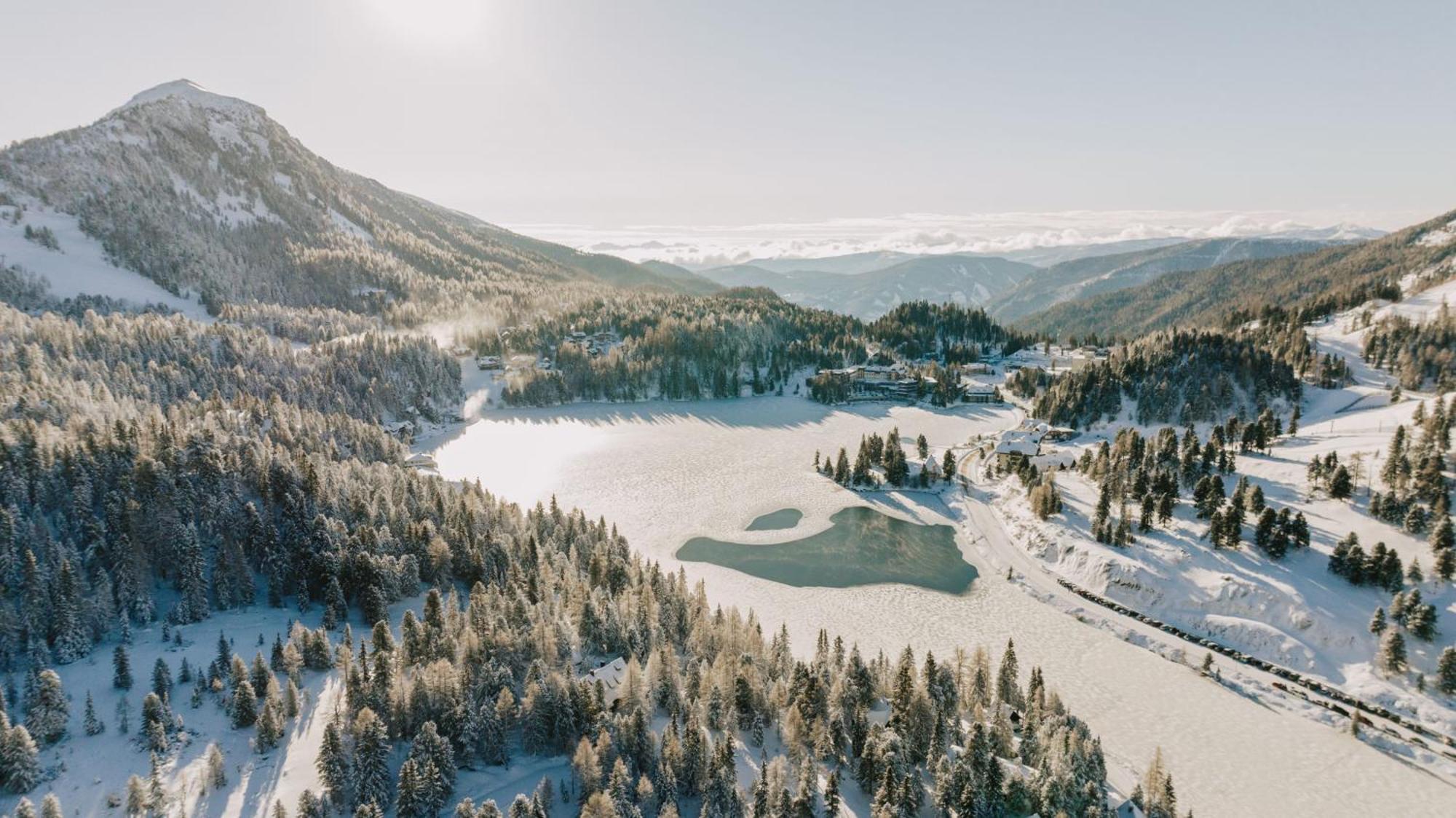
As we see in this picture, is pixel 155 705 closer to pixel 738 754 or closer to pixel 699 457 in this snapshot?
pixel 738 754

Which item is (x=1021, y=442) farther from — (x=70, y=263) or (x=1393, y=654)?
(x=70, y=263)

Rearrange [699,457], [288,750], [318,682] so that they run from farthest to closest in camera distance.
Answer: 1. [699,457]
2. [318,682]
3. [288,750]

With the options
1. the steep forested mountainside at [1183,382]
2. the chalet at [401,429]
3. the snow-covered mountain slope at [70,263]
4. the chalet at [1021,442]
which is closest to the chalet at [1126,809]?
the chalet at [1021,442]

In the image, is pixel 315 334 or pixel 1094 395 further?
pixel 315 334

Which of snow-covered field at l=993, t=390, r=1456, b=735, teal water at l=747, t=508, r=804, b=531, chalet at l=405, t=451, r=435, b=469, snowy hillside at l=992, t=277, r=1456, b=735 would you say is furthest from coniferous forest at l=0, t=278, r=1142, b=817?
chalet at l=405, t=451, r=435, b=469

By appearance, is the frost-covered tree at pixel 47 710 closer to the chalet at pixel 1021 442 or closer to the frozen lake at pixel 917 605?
the frozen lake at pixel 917 605

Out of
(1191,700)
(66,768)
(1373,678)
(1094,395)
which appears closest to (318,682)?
(66,768)

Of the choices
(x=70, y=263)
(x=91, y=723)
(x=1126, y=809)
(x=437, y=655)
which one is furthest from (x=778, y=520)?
(x=70, y=263)

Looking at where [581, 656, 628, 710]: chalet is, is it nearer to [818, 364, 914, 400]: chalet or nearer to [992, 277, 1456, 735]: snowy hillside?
[992, 277, 1456, 735]: snowy hillside
